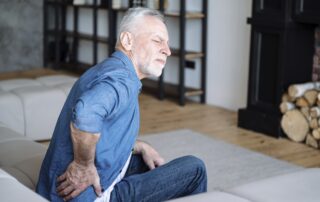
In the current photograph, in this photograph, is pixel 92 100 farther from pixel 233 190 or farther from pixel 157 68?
pixel 233 190

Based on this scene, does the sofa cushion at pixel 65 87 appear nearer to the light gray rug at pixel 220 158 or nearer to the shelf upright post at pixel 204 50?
the light gray rug at pixel 220 158

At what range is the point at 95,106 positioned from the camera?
1.71 metres

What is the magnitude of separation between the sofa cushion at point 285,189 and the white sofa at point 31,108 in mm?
2257

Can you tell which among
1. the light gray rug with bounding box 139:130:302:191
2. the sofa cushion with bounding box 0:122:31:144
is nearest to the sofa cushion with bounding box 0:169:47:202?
the sofa cushion with bounding box 0:122:31:144

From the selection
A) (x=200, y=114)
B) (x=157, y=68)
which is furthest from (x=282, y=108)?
(x=157, y=68)

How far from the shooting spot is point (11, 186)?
1829 mm

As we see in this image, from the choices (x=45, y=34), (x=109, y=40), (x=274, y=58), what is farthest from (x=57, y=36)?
(x=274, y=58)

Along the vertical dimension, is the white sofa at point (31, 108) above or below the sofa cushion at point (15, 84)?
below

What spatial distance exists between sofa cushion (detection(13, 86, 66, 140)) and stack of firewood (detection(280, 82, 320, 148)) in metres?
1.71

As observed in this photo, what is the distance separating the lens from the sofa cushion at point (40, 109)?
4.04 metres

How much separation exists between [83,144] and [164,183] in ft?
1.52

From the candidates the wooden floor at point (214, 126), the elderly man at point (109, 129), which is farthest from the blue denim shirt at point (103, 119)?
the wooden floor at point (214, 126)

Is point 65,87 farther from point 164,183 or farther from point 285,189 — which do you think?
point 285,189

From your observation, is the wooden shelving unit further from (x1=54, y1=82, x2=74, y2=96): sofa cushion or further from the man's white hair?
the man's white hair
